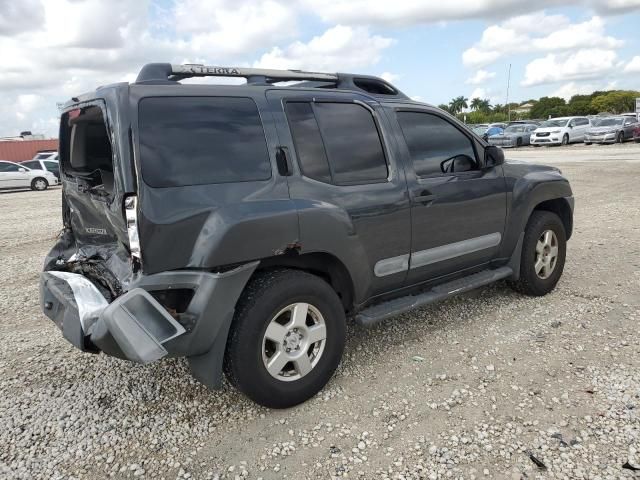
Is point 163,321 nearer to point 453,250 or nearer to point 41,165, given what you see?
point 453,250

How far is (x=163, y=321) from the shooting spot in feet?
8.35

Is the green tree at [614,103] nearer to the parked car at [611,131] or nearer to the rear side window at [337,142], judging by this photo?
the parked car at [611,131]

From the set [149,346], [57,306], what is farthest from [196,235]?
[57,306]

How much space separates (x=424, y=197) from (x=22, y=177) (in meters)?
20.9

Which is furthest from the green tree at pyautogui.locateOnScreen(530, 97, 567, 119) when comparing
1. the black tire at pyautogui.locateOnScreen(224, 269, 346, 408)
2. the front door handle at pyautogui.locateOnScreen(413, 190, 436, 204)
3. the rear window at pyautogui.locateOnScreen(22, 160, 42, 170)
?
the black tire at pyautogui.locateOnScreen(224, 269, 346, 408)

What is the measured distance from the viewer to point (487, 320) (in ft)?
13.8

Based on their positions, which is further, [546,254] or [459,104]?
[459,104]

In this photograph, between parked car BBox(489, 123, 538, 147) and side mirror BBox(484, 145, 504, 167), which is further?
parked car BBox(489, 123, 538, 147)

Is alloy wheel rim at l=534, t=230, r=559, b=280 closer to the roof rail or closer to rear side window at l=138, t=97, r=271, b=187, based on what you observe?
the roof rail

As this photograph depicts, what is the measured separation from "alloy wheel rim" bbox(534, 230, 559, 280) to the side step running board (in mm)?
449

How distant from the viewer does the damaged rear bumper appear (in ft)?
8.09

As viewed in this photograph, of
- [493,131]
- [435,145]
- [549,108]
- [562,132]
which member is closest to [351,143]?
[435,145]

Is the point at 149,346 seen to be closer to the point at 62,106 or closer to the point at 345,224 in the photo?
the point at 345,224

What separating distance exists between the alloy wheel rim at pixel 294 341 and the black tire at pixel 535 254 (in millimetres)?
2295
